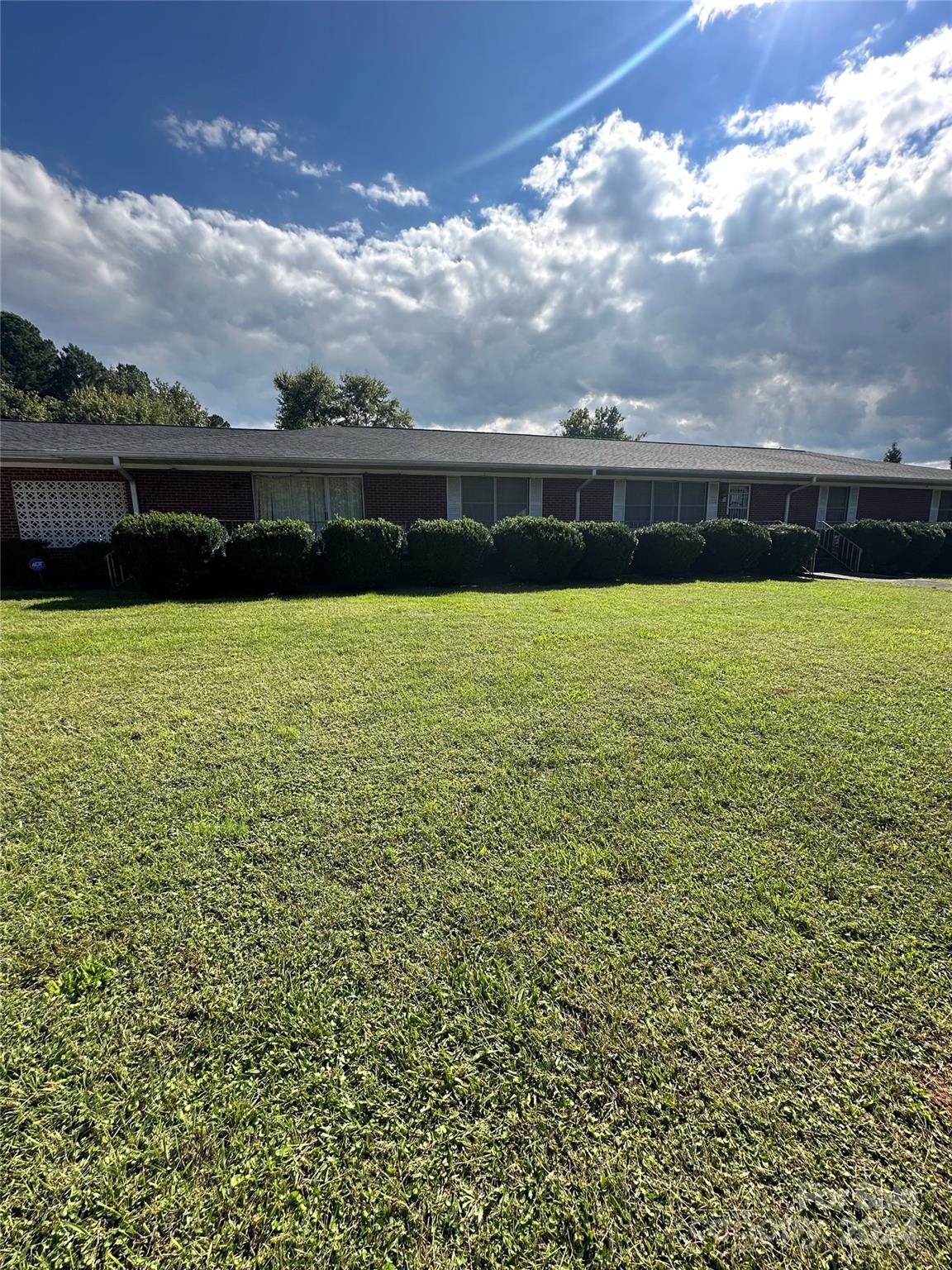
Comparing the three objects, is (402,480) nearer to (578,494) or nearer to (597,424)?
(578,494)

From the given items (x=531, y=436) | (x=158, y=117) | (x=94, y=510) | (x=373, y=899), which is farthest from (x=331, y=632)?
(x=531, y=436)

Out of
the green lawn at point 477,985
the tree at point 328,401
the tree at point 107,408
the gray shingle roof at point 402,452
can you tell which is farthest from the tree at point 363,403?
the green lawn at point 477,985

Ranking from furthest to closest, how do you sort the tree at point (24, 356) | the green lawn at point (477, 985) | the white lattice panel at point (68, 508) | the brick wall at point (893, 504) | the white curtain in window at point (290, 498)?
the tree at point (24, 356), the brick wall at point (893, 504), the white curtain in window at point (290, 498), the white lattice panel at point (68, 508), the green lawn at point (477, 985)

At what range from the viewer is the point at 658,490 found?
16219 mm

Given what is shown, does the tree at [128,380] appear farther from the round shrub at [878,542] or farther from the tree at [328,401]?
the round shrub at [878,542]

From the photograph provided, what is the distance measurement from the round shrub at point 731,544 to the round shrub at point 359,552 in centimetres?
771

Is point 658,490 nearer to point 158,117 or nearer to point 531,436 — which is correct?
point 531,436

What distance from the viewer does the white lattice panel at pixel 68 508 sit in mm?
12062

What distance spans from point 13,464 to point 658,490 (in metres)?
16.4

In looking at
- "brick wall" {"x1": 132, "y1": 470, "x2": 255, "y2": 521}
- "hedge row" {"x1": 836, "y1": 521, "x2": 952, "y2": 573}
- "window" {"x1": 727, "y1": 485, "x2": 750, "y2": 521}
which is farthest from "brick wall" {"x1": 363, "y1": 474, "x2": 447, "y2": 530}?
"hedge row" {"x1": 836, "y1": 521, "x2": 952, "y2": 573}

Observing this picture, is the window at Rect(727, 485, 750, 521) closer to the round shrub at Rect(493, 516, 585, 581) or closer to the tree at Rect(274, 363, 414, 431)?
the round shrub at Rect(493, 516, 585, 581)

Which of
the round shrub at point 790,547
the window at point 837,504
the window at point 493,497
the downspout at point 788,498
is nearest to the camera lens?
the round shrub at point 790,547

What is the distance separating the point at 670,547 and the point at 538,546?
11.3 ft

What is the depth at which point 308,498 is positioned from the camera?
534 inches
